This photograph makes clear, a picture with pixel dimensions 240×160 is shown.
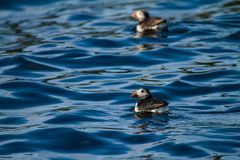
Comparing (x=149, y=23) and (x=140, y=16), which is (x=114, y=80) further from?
(x=140, y=16)

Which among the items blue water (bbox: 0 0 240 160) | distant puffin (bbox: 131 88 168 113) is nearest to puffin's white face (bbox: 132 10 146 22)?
blue water (bbox: 0 0 240 160)

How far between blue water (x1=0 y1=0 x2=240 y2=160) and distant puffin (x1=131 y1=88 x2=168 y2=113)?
18 centimetres

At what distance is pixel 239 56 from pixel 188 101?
168 inches

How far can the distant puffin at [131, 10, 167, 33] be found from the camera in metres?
25.8

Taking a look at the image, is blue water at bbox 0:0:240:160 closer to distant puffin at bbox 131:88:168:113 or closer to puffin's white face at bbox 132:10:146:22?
distant puffin at bbox 131:88:168:113

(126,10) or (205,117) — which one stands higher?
(126,10)

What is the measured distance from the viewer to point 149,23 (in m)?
26.4

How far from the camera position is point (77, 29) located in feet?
91.5

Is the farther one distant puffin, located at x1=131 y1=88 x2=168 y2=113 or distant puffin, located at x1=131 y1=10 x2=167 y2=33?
distant puffin, located at x1=131 y1=10 x2=167 y2=33

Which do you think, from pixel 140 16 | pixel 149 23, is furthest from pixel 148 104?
pixel 140 16

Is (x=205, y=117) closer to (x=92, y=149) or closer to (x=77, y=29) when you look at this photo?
(x=92, y=149)

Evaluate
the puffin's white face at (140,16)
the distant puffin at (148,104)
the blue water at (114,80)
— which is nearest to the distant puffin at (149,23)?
the puffin's white face at (140,16)

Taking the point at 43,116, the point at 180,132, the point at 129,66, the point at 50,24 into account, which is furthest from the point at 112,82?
the point at 50,24

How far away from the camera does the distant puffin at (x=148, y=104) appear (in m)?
17.5
